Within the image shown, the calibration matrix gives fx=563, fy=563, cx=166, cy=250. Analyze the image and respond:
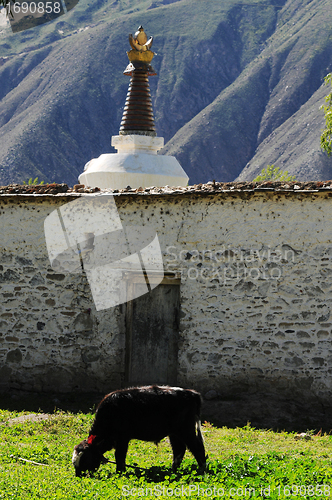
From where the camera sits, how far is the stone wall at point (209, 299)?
8586mm

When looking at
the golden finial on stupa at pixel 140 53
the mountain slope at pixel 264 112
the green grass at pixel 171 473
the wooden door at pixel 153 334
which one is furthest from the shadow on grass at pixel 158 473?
the mountain slope at pixel 264 112

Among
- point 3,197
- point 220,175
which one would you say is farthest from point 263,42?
point 3,197

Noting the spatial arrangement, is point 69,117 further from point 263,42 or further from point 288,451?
point 288,451

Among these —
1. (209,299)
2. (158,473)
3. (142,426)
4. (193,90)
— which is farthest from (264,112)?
(158,473)

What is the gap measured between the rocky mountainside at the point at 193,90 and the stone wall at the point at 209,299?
194 ft

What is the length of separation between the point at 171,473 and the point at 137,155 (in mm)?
9709

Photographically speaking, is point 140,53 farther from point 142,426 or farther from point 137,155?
point 142,426

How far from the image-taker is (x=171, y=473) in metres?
5.28

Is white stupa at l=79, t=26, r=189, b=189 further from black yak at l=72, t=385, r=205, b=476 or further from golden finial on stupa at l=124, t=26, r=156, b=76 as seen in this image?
black yak at l=72, t=385, r=205, b=476

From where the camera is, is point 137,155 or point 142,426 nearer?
point 142,426

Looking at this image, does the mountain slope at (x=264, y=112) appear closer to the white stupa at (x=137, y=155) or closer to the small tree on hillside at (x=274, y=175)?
the small tree on hillside at (x=274, y=175)

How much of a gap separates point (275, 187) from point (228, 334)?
7.82ft

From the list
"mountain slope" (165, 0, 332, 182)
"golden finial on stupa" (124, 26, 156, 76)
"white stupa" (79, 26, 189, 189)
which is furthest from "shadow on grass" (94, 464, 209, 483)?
"mountain slope" (165, 0, 332, 182)

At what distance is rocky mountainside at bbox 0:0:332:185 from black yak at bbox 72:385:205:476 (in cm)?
6302
